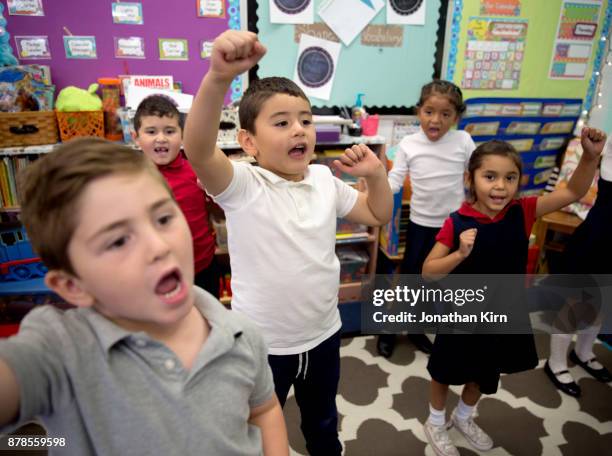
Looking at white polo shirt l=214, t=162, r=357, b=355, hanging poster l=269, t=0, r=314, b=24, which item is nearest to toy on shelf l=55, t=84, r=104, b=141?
hanging poster l=269, t=0, r=314, b=24

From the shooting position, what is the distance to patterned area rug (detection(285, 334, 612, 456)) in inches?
65.0

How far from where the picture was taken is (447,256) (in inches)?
53.1

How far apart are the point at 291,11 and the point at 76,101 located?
127cm

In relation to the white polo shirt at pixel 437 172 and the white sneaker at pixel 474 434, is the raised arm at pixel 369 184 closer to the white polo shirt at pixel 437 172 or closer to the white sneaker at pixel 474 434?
the white polo shirt at pixel 437 172

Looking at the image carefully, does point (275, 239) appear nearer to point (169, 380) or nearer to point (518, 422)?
point (169, 380)

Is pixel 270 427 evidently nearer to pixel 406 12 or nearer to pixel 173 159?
pixel 173 159

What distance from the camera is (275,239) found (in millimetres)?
1057

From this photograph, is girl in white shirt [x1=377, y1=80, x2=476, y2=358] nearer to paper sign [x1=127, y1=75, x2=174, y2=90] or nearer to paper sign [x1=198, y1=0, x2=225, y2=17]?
paper sign [x1=198, y1=0, x2=225, y2=17]

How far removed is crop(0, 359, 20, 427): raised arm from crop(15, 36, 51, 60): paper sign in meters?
2.17

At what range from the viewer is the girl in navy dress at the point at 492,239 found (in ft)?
4.57

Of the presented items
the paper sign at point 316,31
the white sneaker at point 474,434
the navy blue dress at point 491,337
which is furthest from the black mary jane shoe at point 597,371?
the paper sign at point 316,31

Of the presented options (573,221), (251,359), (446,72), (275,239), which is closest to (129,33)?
(275,239)

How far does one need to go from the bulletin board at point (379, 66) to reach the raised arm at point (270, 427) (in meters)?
2.04

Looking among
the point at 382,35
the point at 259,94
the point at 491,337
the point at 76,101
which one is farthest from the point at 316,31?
the point at 491,337
